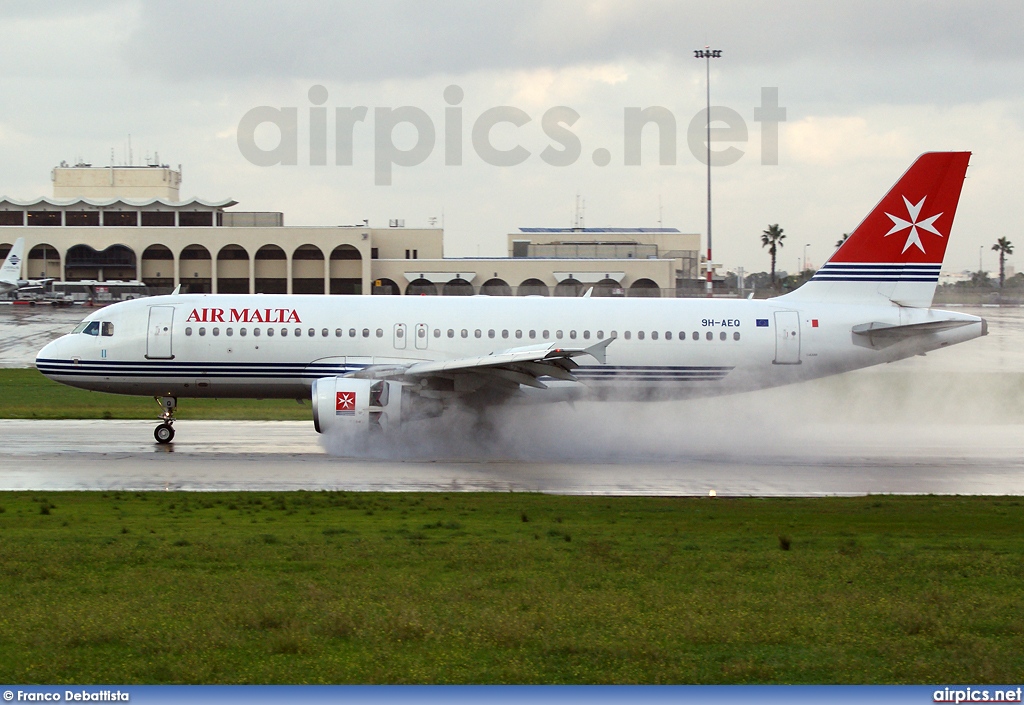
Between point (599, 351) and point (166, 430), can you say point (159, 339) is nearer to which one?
point (166, 430)

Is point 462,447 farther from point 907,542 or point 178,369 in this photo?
point 907,542

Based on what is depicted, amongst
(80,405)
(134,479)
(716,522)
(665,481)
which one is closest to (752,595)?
(716,522)

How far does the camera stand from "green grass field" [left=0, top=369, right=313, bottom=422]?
105 feet

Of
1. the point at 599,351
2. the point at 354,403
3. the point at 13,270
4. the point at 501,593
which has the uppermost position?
the point at 13,270

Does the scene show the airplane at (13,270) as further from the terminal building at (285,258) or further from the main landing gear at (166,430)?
the main landing gear at (166,430)

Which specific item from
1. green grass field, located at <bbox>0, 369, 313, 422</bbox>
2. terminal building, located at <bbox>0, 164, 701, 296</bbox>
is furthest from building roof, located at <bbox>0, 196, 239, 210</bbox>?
green grass field, located at <bbox>0, 369, 313, 422</bbox>

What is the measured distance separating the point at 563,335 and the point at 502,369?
8.53ft

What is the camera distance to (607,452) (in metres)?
25.1

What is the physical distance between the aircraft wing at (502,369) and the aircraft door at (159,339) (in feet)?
16.0

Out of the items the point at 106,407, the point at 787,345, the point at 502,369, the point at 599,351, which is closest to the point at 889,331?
the point at 787,345

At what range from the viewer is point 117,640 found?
9289 mm

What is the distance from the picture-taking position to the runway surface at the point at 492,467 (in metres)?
20.0

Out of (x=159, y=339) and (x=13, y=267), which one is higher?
(x=13, y=267)

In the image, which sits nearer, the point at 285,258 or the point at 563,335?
the point at 563,335
